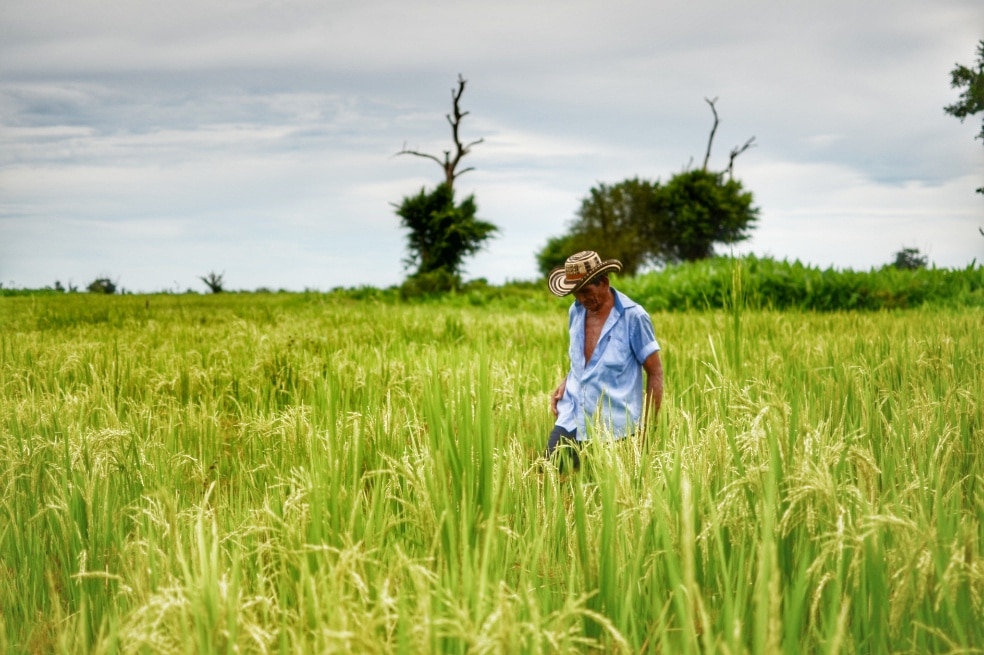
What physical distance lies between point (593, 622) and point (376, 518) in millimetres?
873

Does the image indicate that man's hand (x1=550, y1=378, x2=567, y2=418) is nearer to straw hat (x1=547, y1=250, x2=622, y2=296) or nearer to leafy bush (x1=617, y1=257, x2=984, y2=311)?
straw hat (x1=547, y1=250, x2=622, y2=296)

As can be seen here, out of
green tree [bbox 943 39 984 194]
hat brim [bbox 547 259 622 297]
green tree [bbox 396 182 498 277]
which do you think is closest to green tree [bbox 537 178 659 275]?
green tree [bbox 396 182 498 277]

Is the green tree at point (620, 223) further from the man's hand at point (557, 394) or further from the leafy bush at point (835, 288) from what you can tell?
the man's hand at point (557, 394)

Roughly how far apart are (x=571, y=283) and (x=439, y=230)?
86.3ft

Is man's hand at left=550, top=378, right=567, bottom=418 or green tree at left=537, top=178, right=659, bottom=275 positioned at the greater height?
green tree at left=537, top=178, right=659, bottom=275

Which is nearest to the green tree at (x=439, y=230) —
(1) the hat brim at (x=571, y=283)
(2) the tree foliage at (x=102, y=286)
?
(2) the tree foliage at (x=102, y=286)

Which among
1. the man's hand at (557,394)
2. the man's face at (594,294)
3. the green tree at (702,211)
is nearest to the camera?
the man's face at (594,294)

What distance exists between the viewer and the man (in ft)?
13.2

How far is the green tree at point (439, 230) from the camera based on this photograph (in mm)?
29734

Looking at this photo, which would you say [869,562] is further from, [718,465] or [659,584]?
[718,465]

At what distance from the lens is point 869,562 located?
1681 mm

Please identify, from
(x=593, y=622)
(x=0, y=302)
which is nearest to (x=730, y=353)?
(x=593, y=622)

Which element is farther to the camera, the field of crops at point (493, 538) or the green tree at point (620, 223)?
the green tree at point (620, 223)

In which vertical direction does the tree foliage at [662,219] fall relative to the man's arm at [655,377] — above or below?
above
